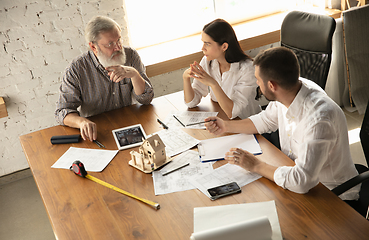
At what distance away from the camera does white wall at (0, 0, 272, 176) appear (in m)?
2.86

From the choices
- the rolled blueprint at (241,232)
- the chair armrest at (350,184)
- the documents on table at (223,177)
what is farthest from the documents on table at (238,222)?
the chair armrest at (350,184)

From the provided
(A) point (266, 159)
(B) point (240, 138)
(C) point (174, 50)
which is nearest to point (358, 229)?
(A) point (266, 159)

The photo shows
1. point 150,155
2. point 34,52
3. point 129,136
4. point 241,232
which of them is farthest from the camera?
point 34,52

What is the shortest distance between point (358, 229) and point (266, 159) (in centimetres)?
55

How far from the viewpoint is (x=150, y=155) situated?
1734 mm

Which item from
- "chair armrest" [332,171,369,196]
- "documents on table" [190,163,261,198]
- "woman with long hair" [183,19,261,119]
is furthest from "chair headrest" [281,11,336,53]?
"documents on table" [190,163,261,198]

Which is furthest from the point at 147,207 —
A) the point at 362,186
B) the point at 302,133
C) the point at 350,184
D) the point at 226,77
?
the point at 226,77

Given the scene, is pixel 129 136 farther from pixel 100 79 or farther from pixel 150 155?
pixel 100 79

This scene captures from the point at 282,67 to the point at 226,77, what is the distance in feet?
2.75

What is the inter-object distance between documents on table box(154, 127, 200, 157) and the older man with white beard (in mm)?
446

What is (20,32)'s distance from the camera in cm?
288

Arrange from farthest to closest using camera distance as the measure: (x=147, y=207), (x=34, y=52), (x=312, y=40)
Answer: (x=34, y=52)
(x=312, y=40)
(x=147, y=207)

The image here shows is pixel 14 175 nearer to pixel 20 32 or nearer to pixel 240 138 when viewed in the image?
pixel 20 32

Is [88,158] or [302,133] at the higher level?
[302,133]
